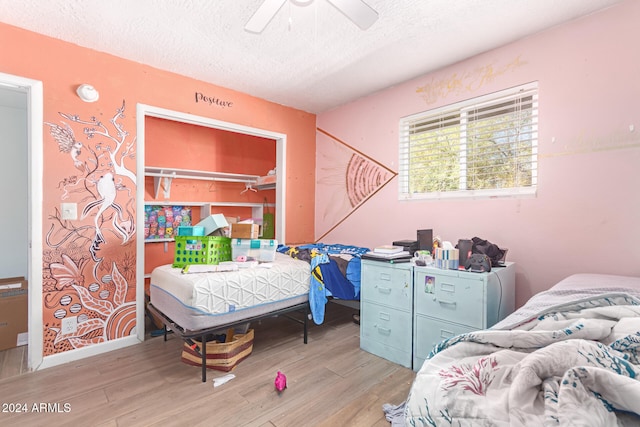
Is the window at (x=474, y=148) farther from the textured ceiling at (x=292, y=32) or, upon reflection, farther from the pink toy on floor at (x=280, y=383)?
the pink toy on floor at (x=280, y=383)

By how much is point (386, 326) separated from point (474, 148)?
1.66 metres

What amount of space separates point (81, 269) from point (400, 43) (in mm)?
3061

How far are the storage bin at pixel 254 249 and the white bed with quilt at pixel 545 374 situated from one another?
1.74 meters

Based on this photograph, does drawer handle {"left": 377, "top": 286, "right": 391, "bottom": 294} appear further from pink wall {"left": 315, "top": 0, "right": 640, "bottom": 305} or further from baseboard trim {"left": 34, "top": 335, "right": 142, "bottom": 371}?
baseboard trim {"left": 34, "top": 335, "right": 142, "bottom": 371}

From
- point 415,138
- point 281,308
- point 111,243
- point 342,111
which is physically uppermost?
point 342,111

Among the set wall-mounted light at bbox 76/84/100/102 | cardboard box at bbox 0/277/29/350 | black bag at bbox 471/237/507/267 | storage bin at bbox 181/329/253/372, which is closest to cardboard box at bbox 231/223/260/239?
storage bin at bbox 181/329/253/372

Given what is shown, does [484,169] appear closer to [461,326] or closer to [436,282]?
[436,282]

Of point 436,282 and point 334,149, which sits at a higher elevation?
point 334,149

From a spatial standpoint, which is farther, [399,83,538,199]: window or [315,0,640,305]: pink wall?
[399,83,538,199]: window

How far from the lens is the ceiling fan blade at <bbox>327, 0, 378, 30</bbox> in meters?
1.51

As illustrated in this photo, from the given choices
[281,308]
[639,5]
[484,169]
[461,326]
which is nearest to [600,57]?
[639,5]

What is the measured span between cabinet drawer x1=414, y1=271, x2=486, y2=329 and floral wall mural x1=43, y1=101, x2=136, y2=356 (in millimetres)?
2407

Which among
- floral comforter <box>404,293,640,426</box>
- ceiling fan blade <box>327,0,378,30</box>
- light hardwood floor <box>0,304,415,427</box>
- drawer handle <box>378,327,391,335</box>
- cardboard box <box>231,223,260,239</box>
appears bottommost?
light hardwood floor <box>0,304,415,427</box>

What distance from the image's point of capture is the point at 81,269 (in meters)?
2.34
